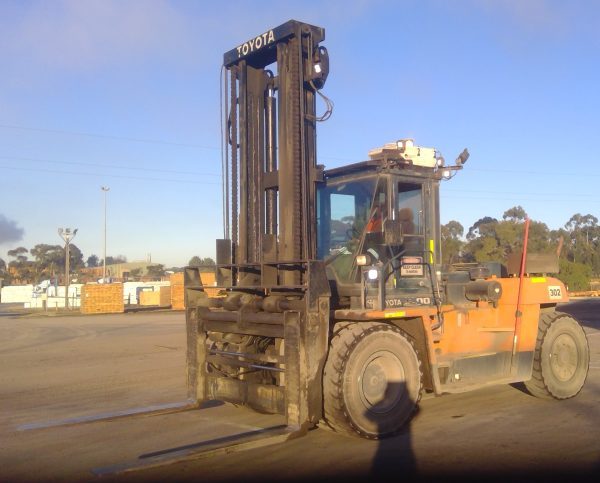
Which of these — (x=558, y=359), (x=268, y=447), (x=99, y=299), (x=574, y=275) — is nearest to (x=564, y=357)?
(x=558, y=359)

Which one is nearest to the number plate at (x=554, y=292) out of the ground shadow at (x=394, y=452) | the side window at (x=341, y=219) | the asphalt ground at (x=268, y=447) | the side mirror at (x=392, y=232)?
the asphalt ground at (x=268, y=447)

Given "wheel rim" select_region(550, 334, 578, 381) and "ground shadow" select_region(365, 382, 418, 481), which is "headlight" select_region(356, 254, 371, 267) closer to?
"ground shadow" select_region(365, 382, 418, 481)

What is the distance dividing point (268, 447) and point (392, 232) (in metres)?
2.63

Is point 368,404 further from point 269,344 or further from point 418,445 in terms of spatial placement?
point 269,344

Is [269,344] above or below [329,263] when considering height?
below

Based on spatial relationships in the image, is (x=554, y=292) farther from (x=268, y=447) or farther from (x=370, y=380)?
(x=268, y=447)

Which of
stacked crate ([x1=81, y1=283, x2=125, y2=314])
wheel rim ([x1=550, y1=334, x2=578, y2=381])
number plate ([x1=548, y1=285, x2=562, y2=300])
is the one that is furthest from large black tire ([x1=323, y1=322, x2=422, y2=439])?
stacked crate ([x1=81, y1=283, x2=125, y2=314])

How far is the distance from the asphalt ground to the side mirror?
2.14 metres

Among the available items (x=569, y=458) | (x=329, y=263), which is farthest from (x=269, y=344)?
(x=569, y=458)

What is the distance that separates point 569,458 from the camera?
6426 mm

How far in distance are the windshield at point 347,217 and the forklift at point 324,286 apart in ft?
0.05

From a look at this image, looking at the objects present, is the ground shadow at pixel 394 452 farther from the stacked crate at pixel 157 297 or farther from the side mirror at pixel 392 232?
the stacked crate at pixel 157 297

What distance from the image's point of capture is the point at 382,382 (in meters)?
7.34

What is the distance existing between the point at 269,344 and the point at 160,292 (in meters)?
45.3
